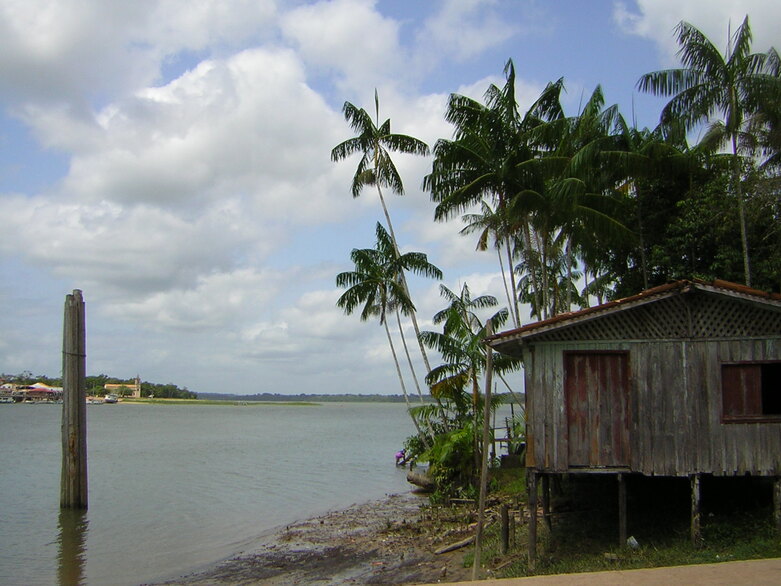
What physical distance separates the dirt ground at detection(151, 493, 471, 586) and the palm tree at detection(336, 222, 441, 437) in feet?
29.8

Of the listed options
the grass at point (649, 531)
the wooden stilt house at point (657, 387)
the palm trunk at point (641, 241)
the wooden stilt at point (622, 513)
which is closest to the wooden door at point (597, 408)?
the wooden stilt house at point (657, 387)

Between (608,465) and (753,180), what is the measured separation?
12.2m

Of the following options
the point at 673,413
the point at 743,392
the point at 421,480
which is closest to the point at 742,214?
the point at 743,392

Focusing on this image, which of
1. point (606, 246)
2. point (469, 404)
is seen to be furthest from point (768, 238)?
point (469, 404)

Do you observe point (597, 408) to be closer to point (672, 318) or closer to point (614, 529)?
point (672, 318)

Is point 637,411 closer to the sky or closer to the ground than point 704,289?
closer to the ground

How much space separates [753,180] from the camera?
2138 centimetres

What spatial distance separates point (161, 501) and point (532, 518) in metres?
19.6

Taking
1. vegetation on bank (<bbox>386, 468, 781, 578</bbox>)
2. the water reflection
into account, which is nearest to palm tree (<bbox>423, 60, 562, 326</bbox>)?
vegetation on bank (<bbox>386, 468, 781, 578</bbox>)

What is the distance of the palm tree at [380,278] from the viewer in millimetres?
28859

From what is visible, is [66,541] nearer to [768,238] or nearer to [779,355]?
[779,355]

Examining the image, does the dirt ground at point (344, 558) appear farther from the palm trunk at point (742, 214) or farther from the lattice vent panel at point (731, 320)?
the palm trunk at point (742, 214)

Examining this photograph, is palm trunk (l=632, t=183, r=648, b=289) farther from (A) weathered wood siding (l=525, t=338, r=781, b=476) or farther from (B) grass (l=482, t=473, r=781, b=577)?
(A) weathered wood siding (l=525, t=338, r=781, b=476)

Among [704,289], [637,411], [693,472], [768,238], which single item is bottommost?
[693,472]
